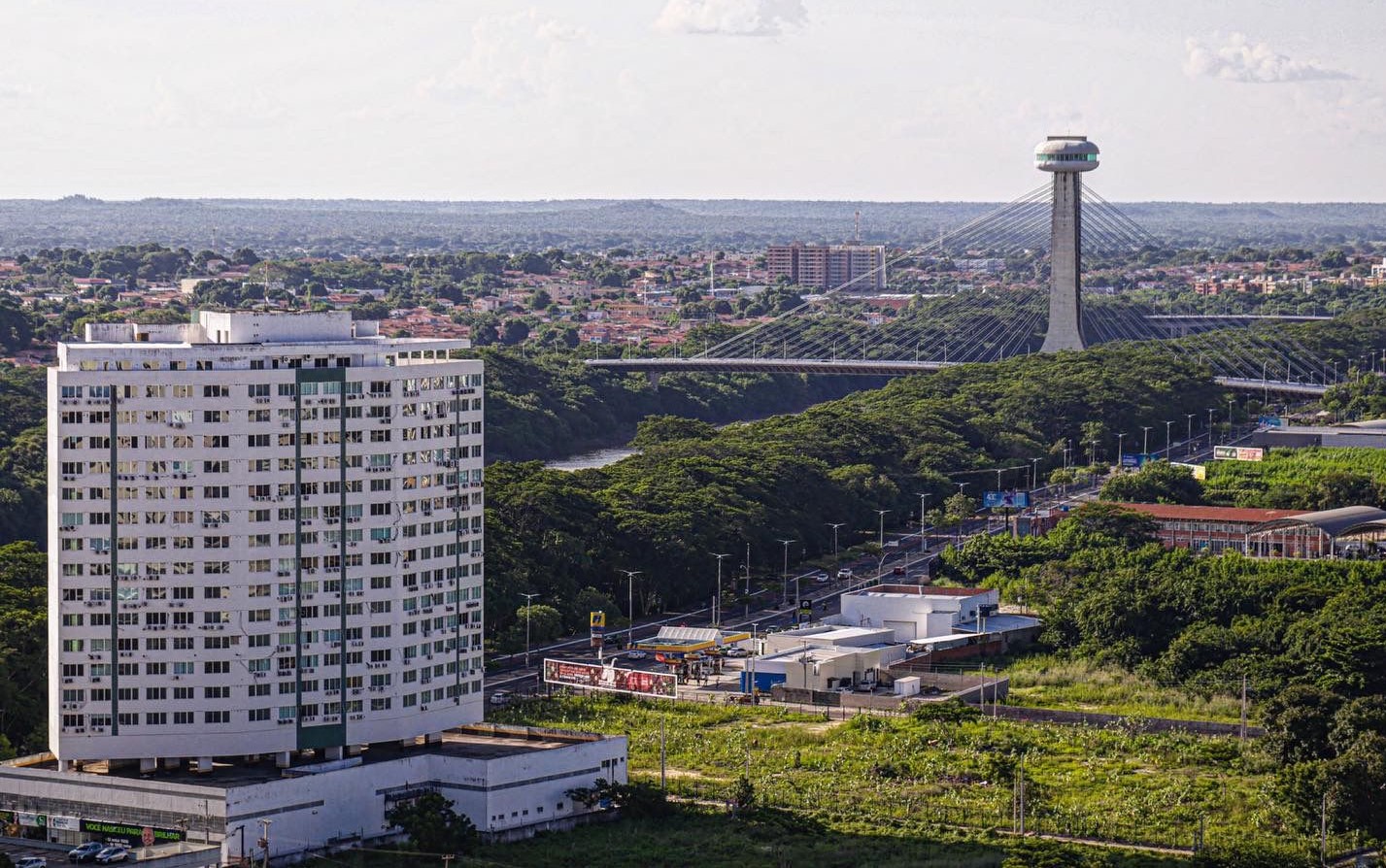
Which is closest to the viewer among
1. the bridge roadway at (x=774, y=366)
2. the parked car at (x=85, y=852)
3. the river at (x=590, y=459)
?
the parked car at (x=85, y=852)

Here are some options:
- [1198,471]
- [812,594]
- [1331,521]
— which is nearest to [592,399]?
[1198,471]

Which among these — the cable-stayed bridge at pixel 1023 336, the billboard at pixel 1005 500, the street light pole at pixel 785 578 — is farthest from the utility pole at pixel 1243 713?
the cable-stayed bridge at pixel 1023 336

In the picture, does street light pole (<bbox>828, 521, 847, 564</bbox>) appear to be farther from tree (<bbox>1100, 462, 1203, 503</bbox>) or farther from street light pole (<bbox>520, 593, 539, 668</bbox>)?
street light pole (<bbox>520, 593, 539, 668</bbox>)

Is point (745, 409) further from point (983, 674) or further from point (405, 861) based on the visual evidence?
point (405, 861)

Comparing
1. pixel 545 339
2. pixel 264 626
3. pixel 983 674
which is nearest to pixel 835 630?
pixel 983 674

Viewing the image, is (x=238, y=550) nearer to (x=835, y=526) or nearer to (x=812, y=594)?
(x=812, y=594)

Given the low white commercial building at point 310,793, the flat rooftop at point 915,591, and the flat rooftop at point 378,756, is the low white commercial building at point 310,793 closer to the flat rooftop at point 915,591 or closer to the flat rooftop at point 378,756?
the flat rooftop at point 378,756
